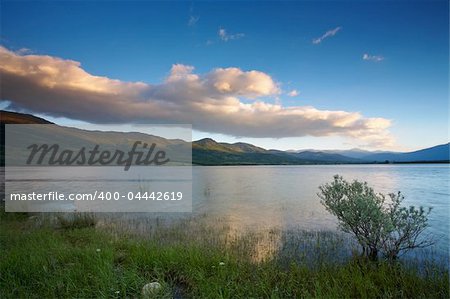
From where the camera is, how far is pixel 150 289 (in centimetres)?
729

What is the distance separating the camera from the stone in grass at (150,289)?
23.0 feet

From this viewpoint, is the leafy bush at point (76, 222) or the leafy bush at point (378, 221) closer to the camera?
the leafy bush at point (378, 221)

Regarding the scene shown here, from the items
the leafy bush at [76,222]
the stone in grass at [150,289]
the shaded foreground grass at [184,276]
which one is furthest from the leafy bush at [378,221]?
the leafy bush at [76,222]

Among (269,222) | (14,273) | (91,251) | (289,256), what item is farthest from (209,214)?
(14,273)

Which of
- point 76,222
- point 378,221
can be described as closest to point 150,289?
point 378,221

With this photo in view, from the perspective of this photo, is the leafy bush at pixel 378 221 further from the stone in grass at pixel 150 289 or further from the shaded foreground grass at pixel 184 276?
the stone in grass at pixel 150 289

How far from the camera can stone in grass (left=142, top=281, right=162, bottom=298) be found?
7003 mm

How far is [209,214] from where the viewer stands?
24.5 m

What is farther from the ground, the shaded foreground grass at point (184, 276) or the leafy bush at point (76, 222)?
the shaded foreground grass at point (184, 276)

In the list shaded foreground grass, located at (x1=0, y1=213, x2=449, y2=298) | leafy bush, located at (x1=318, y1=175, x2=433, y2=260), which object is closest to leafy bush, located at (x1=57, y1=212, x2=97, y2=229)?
shaded foreground grass, located at (x1=0, y1=213, x2=449, y2=298)

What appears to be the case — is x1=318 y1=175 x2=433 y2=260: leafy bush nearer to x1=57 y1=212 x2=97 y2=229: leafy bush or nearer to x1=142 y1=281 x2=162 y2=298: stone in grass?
x1=142 y1=281 x2=162 y2=298: stone in grass

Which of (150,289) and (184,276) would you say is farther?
(184,276)

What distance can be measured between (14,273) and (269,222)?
16227 millimetres

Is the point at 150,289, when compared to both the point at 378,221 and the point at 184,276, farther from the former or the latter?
the point at 378,221
